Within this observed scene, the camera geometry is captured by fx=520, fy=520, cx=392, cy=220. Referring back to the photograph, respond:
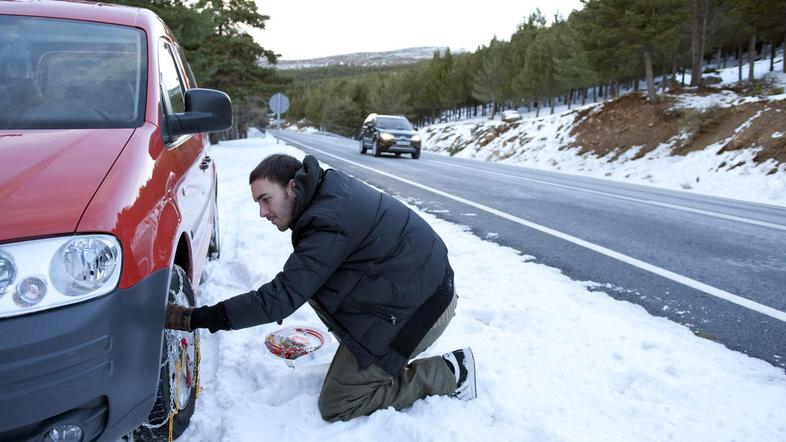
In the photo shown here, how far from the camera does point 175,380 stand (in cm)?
203

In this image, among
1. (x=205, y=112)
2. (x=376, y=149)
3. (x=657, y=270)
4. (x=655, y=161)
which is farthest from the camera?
(x=376, y=149)

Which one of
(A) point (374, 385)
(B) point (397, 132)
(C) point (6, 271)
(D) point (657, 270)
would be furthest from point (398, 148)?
(C) point (6, 271)

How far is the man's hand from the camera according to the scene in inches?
74.0

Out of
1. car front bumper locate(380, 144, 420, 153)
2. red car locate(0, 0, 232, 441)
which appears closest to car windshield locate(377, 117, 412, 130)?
car front bumper locate(380, 144, 420, 153)

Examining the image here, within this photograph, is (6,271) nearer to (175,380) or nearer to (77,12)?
(175,380)

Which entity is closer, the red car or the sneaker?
the red car

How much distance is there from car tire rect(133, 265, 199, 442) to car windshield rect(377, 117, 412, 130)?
18430 mm

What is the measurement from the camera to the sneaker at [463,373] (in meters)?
2.53

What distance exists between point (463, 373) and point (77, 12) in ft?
9.11

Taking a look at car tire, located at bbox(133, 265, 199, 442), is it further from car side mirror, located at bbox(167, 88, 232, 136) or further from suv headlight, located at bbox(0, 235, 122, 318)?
car side mirror, located at bbox(167, 88, 232, 136)

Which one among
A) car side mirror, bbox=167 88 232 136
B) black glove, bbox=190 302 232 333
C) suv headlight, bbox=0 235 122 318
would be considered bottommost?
black glove, bbox=190 302 232 333

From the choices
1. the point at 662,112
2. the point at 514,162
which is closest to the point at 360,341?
the point at 662,112

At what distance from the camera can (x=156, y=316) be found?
1.65 m

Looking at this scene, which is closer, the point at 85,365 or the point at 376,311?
the point at 85,365
